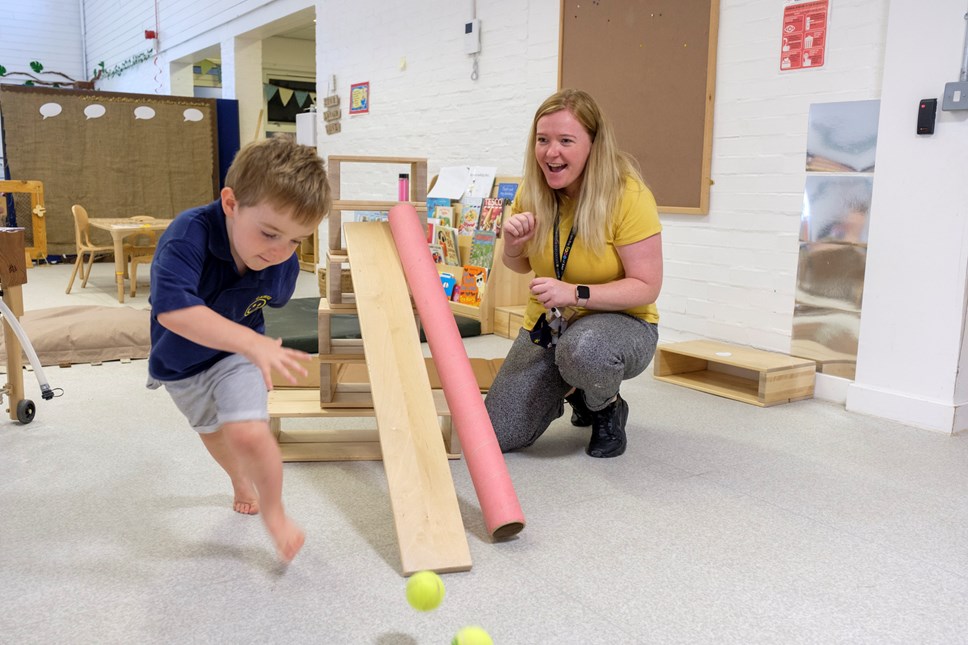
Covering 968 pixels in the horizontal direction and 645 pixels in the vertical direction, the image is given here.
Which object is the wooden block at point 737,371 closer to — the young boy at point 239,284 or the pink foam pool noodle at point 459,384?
the pink foam pool noodle at point 459,384

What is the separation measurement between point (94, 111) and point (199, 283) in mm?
7607

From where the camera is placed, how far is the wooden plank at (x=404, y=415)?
69.8 inches

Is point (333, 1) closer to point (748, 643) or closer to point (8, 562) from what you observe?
point (8, 562)

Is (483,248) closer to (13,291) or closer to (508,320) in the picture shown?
(508,320)

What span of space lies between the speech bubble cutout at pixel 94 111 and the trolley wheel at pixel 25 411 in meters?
6.32

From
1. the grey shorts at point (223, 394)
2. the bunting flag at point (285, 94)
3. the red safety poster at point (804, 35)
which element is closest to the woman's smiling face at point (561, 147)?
the grey shorts at point (223, 394)

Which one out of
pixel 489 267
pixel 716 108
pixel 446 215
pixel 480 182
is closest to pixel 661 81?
pixel 716 108

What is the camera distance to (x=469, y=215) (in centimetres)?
525

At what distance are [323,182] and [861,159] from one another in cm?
246

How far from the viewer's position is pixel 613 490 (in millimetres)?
2266

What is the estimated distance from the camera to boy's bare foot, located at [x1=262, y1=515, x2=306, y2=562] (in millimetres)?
1586

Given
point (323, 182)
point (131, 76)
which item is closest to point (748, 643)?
point (323, 182)

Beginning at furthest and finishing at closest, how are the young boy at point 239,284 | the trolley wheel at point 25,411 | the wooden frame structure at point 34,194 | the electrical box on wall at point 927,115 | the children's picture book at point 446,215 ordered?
the wooden frame structure at point 34,194 < the children's picture book at point 446,215 < the electrical box on wall at point 927,115 < the trolley wheel at point 25,411 < the young boy at point 239,284

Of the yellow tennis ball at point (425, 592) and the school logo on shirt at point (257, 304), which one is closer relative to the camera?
the yellow tennis ball at point (425, 592)
